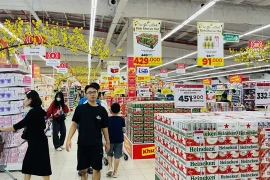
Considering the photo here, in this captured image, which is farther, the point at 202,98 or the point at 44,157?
the point at 44,157

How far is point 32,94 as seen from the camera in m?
4.12

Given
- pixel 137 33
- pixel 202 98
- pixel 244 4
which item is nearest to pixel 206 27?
pixel 137 33

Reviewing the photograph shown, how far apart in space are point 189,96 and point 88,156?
1.60 metres

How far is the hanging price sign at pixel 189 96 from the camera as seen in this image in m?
3.63

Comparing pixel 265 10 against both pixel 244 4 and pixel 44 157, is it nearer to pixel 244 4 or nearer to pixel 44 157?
pixel 244 4

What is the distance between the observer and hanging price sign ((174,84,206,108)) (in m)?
3.63

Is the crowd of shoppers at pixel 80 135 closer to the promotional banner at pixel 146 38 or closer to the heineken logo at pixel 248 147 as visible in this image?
the heineken logo at pixel 248 147

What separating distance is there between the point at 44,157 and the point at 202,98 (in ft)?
7.79

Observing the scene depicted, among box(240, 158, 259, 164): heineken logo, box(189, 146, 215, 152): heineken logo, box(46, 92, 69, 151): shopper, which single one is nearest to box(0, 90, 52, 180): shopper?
box(189, 146, 215, 152): heineken logo

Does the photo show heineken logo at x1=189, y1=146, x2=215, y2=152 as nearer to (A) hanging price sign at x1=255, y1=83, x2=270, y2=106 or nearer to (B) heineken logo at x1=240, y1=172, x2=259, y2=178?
(B) heineken logo at x1=240, y1=172, x2=259, y2=178

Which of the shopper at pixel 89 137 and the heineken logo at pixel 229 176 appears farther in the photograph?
the shopper at pixel 89 137

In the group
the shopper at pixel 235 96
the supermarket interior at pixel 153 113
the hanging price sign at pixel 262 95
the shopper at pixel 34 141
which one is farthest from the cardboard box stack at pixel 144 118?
the shopper at pixel 235 96

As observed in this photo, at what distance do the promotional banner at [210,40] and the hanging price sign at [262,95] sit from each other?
6459 millimetres

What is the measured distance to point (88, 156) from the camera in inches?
156
